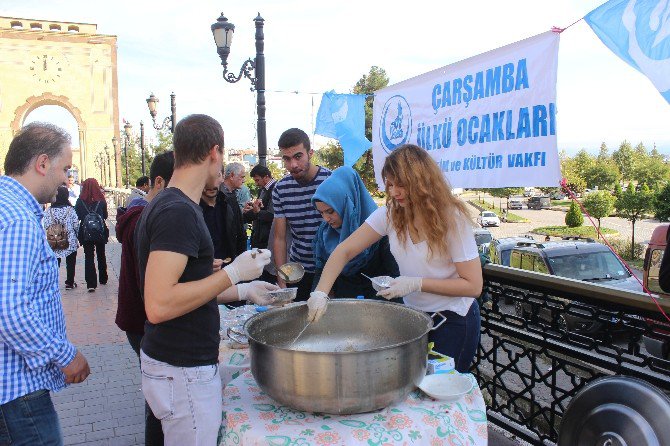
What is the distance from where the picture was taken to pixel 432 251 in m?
1.93

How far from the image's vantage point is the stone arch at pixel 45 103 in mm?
42938

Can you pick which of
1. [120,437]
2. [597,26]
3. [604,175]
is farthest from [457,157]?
[604,175]

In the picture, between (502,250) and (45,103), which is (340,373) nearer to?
(502,250)

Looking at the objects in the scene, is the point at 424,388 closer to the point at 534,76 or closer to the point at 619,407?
the point at 619,407

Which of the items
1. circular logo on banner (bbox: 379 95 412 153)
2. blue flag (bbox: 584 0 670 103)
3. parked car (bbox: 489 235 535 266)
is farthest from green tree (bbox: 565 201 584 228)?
blue flag (bbox: 584 0 670 103)

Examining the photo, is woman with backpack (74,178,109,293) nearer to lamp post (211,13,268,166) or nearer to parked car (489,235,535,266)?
lamp post (211,13,268,166)

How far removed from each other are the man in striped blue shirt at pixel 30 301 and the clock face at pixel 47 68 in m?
50.0

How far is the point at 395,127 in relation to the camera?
4992mm

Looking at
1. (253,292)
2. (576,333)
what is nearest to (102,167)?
(253,292)

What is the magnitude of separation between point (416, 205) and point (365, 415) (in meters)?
0.86

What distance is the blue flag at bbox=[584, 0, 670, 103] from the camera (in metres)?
2.14

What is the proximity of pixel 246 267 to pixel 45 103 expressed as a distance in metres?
52.2

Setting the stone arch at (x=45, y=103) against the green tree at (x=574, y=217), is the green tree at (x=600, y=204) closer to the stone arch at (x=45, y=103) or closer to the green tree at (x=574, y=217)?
the green tree at (x=574, y=217)

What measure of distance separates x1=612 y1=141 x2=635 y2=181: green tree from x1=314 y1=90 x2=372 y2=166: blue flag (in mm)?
69408
